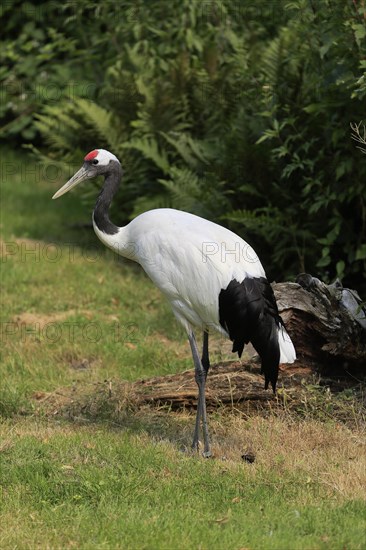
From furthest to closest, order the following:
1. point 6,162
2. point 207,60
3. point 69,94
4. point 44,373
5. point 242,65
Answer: point 6,162 → point 69,94 → point 207,60 → point 242,65 → point 44,373

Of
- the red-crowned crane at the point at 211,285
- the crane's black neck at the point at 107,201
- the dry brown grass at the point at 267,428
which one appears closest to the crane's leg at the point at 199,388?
the red-crowned crane at the point at 211,285

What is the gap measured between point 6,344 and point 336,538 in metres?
4.59

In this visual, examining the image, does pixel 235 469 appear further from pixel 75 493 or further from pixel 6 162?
pixel 6 162

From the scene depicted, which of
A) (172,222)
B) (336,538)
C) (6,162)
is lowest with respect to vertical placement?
(6,162)

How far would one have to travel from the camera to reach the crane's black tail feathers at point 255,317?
6539 millimetres

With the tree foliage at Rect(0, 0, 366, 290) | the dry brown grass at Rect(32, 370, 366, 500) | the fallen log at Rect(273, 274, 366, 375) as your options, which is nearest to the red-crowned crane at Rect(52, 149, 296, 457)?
the dry brown grass at Rect(32, 370, 366, 500)

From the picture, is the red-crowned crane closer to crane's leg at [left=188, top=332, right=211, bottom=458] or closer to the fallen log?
crane's leg at [left=188, top=332, right=211, bottom=458]

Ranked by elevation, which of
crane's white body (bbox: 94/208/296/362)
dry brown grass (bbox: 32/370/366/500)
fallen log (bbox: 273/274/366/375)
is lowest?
dry brown grass (bbox: 32/370/366/500)

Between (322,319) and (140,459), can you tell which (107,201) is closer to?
(322,319)

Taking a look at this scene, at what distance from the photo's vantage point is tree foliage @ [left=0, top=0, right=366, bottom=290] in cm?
891

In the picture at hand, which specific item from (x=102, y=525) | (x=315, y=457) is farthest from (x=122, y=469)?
(x=315, y=457)

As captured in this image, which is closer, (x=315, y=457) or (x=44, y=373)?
(x=315, y=457)

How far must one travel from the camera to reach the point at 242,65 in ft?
34.2

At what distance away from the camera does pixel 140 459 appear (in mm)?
6223
